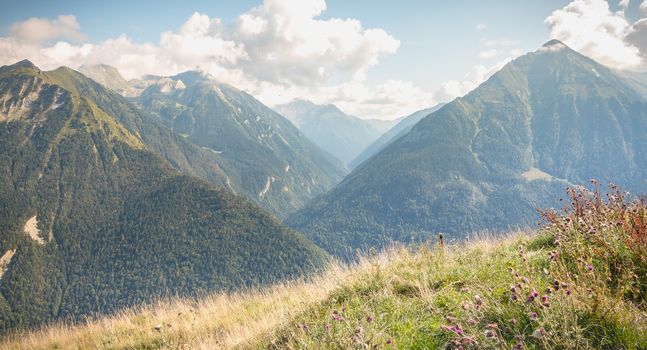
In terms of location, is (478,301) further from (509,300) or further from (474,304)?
(509,300)

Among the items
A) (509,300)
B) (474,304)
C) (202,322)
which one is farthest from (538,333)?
(202,322)

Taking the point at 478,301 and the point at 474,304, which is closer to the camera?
the point at 478,301

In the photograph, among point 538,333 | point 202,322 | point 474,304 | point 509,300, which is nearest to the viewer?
point 538,333

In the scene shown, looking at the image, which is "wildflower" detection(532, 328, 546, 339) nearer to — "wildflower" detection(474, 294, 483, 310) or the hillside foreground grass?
the hillside foreground grass

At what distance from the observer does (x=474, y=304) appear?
4613mm

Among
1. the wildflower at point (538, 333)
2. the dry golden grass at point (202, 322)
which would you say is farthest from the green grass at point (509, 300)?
the dry golden grass at point (202, 322)

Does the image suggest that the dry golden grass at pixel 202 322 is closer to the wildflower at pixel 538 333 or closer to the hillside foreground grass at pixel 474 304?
the hillside foreground grass at pixel 474 304

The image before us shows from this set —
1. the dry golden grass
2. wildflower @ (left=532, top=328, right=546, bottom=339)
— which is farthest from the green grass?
the dry golden grass

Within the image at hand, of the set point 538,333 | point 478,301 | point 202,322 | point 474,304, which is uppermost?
point 538,333

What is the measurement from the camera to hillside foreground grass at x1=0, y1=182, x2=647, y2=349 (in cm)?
379

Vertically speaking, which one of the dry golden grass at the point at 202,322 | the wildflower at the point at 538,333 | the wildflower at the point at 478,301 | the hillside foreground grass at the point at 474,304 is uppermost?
the wildflower at the point at 538,333

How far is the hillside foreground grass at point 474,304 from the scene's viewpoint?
3.79m

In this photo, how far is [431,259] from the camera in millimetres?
8492

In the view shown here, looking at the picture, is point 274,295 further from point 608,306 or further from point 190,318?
point 608,306
